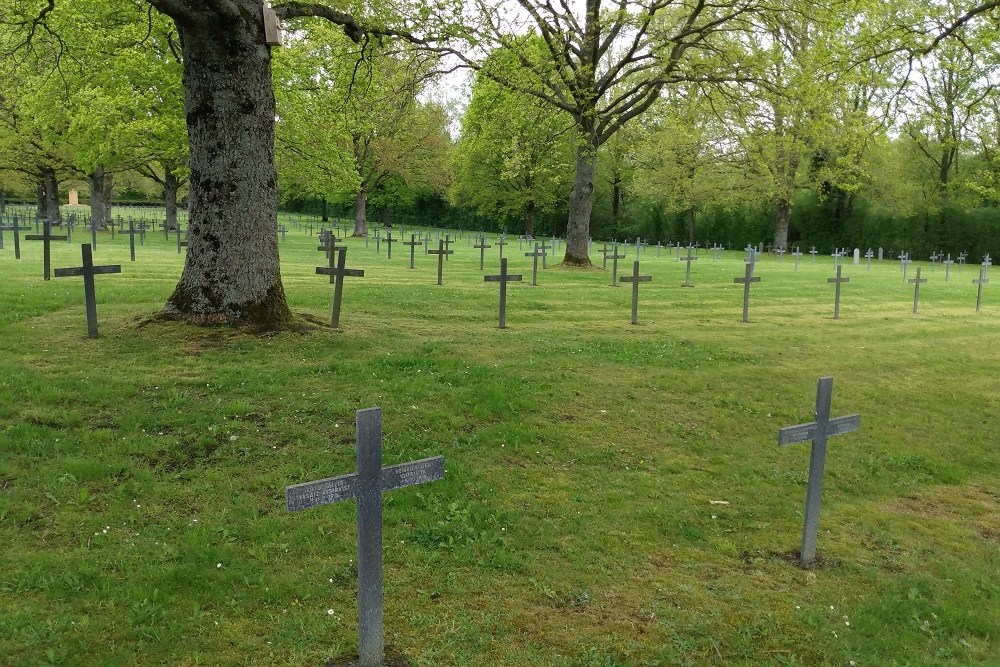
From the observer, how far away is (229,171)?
8.02m

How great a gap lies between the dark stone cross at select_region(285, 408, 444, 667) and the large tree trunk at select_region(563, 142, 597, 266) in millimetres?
19428

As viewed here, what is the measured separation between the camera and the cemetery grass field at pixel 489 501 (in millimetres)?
3592

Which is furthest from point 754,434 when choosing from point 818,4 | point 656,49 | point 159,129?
point 159,129

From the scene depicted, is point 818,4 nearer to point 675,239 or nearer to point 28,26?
point 28,26

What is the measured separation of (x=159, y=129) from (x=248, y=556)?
21883 mm

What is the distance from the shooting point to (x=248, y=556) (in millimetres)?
4113

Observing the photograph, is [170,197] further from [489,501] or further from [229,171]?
[489,501]

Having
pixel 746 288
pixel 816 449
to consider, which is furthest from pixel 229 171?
pixel 746 288

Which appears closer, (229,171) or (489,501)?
(489,501)

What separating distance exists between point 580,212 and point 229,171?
1546 cm

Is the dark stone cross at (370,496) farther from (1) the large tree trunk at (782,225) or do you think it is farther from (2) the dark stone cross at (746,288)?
(1) the large tree trunk at (782,225)

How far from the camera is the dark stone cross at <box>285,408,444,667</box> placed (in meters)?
3.00

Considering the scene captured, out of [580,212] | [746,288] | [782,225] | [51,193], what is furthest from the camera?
[782,225]

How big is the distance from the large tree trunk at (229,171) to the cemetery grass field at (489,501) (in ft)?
1.48
